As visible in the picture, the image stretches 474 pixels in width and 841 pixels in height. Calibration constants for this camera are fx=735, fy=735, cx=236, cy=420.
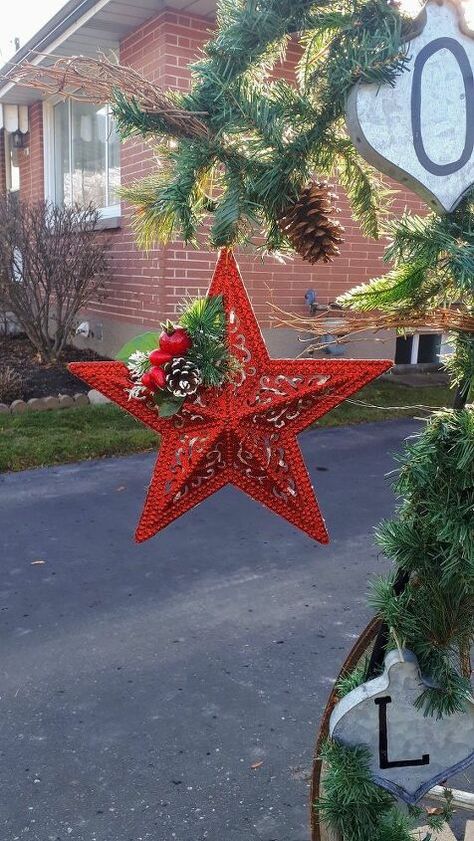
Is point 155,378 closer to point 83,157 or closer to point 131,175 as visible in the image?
point 131,175

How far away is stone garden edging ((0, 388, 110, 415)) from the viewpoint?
7203mm

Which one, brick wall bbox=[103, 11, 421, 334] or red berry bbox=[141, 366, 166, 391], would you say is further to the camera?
brick wall bbox=[103, 11, 421, 334]

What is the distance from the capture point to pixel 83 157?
32.1 feet

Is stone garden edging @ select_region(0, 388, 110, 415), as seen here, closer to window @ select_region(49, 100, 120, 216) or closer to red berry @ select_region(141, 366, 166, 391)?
window @ select_region(49, 100, 120, 216)

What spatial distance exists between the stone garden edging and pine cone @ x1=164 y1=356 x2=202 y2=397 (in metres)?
5.88

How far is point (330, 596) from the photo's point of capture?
3.88 m

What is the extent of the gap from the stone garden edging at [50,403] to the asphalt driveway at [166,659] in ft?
6.58

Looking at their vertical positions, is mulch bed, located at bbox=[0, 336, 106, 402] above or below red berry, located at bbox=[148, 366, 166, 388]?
below

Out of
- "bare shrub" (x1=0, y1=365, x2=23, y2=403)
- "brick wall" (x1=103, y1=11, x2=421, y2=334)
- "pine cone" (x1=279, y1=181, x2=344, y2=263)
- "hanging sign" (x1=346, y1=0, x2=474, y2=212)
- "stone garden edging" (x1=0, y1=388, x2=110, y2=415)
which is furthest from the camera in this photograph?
"bare shrub" (x1=0, y1=365, x2=23, y2=403)

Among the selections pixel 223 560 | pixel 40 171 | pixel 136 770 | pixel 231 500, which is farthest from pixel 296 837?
pixel 40 171

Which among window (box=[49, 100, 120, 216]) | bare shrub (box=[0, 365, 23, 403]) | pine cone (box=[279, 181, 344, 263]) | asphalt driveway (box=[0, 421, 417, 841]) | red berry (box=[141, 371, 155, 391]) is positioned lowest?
asphalt driveway (box=[0, 421, 417, 841])

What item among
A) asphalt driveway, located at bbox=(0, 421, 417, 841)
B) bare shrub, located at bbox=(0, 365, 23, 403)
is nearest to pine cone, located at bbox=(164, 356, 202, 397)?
asphalt driveway, located at bbox=(0, 421, 417, 841)

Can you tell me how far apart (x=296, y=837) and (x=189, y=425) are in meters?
1.55

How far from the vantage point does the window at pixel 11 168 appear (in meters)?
12.1
